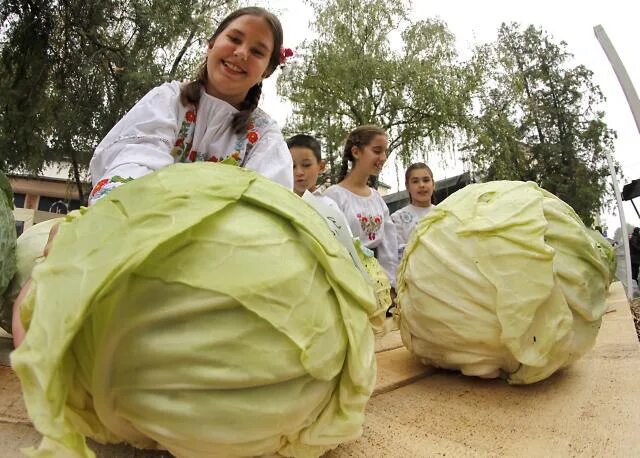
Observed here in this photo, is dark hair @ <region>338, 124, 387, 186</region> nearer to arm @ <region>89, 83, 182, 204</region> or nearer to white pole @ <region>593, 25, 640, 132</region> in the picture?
white pole @ <region>593, 25, 640, 132</region>

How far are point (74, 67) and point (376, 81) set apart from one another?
12118mm

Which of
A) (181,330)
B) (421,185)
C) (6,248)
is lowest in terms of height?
(6,248)

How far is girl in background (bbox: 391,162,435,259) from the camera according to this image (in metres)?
5.49

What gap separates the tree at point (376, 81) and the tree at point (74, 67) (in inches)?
314

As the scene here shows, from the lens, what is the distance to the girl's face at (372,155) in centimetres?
471

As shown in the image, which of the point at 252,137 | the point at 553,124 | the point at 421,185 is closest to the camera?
the point at 252,137

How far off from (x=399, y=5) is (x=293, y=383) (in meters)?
22.4

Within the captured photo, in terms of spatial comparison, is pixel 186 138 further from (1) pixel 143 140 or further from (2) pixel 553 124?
(2) pixel 553 124

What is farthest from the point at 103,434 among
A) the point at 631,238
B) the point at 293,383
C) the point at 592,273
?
the point at 631,238

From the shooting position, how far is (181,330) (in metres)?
0.87

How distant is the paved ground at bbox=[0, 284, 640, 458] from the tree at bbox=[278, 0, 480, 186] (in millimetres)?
17853

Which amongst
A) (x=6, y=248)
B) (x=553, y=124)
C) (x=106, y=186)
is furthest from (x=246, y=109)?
(x=553, y=124)

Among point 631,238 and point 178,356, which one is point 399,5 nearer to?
point 631,238

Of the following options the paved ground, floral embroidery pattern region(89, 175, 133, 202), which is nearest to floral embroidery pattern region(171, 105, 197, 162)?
floral embroidery pattern region(89, 175, 133, 202)
